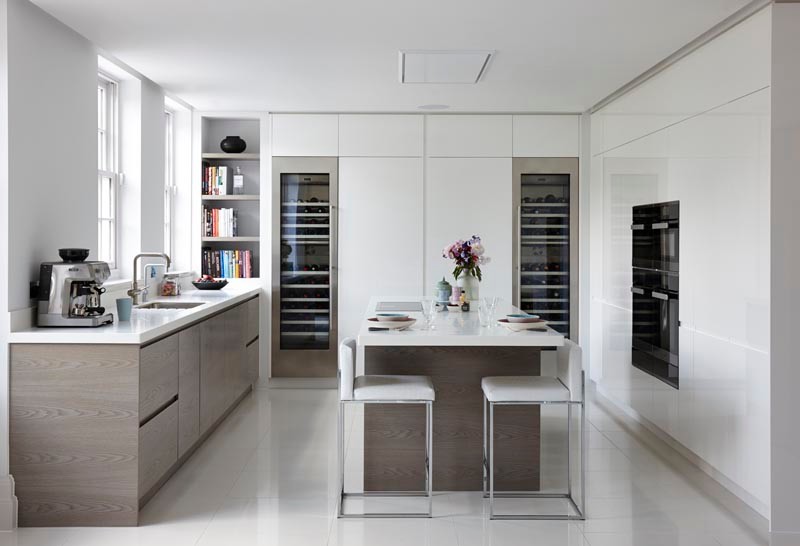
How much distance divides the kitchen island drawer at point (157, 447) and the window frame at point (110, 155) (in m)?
1.55

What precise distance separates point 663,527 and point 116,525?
2506 mm

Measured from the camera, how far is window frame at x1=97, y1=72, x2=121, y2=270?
4.85 meters

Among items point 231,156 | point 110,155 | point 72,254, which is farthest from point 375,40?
point 231,156

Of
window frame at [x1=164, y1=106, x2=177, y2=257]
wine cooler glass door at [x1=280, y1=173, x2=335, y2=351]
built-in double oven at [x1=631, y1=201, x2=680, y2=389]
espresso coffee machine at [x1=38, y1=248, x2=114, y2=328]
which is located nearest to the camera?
espresso coffee machine at [x1=38, y1=248, x2=114, y2=328]

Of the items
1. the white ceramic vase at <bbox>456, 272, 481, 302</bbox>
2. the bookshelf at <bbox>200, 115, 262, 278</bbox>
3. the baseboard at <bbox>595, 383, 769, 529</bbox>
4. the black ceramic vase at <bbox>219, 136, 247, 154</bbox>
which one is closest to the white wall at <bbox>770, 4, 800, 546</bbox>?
the baseboard at <bbox>595, 383, 769, 529</bbox>

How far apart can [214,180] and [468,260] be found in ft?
9.81

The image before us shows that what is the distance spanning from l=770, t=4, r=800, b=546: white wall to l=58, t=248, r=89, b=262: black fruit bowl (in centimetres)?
325

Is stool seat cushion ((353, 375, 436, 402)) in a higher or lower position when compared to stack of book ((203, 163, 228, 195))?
lower

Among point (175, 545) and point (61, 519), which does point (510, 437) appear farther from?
point (61, 519)

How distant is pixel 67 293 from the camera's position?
11.4 ft

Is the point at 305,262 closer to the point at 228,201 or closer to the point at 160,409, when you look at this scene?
the point at 228,201

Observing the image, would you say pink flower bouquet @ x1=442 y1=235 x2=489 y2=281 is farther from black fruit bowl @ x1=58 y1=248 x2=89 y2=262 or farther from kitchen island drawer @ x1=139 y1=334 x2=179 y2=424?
black fruit bowl @ x1=58 y1=248 x2=89 y2=262

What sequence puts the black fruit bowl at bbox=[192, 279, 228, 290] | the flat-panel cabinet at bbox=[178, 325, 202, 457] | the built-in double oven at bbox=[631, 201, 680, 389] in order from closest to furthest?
the flat-panel cabinet at bbox=[178, 325, 202, 457]
the built-in double oven at bbox=[631, 201, 680, 389]
the black fruit bowl at bbox=[192, 279, 228, 290]

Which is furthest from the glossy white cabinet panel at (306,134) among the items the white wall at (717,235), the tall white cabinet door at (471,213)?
the white wall at (717,235)
